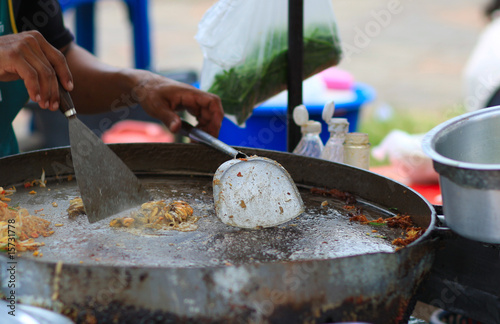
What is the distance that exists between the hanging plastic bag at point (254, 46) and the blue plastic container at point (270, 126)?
59cm

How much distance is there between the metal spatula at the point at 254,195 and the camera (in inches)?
59.8

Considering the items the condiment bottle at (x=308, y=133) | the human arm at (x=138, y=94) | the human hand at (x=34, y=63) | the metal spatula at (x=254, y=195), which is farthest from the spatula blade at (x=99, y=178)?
the condiment bottle at (x=308, y=133)

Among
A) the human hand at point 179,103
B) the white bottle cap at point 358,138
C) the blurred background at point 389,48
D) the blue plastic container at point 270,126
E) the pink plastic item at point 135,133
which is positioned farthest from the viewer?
the blurred background at point 389,48

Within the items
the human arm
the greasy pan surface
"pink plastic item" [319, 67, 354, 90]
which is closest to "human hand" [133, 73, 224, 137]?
the human arm

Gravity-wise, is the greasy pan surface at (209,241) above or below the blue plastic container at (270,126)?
above

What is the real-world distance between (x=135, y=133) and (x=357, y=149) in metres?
3.48

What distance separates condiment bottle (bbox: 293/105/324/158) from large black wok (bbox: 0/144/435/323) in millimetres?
135

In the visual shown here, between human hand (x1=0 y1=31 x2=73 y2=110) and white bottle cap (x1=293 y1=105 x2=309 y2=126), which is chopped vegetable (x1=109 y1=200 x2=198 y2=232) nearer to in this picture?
human hand (x1=0 y1=31 x2=73 y2=110)

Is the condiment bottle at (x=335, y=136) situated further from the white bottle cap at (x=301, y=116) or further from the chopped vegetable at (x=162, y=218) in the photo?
the chopped vegetable at (x=162, y=218)

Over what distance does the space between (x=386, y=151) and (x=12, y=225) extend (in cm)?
297

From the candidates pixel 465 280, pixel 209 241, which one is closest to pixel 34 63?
pixel 209 241

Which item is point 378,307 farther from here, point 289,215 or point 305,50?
point 305,50

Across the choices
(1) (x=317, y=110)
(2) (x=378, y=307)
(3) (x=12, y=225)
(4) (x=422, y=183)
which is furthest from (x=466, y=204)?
(4) (x=422, y=183)

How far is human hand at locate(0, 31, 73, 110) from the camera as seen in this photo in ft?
5.00
